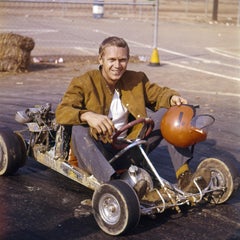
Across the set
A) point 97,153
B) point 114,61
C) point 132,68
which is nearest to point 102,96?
point 114,61

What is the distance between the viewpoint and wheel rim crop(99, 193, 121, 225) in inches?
177

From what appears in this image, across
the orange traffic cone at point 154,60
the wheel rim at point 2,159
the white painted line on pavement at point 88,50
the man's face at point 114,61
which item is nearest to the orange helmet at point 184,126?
the man's face at point 114,61

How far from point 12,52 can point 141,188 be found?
8.42m

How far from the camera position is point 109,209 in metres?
4.56

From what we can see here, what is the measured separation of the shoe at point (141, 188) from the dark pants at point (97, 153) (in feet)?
0.77

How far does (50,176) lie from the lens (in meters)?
5.99

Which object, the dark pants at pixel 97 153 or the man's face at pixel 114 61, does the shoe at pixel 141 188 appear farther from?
the man's face at pixel 114 61

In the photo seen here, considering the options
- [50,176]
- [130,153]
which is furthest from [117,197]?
[50,176]

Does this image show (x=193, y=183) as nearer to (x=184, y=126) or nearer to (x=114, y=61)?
(x=184, y=126)

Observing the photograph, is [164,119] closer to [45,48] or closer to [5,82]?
[5,82]

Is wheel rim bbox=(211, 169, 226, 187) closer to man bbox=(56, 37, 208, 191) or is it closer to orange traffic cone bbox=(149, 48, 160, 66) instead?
man bbox=(56, 37, 208, 191)

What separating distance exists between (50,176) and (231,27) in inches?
925

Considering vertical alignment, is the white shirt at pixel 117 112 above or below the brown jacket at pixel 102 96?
below

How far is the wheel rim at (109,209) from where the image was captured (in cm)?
450
